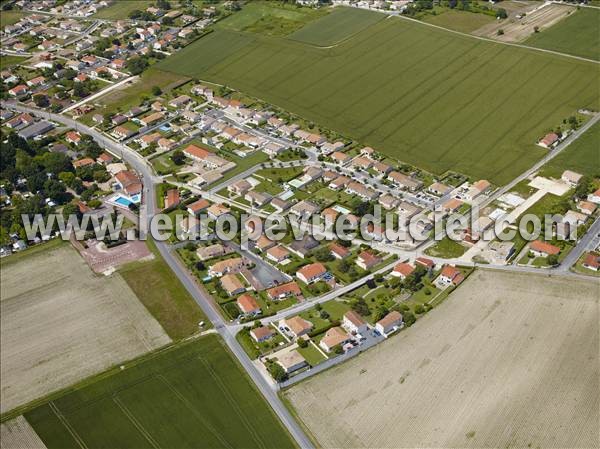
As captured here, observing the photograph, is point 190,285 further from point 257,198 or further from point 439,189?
point 439,189

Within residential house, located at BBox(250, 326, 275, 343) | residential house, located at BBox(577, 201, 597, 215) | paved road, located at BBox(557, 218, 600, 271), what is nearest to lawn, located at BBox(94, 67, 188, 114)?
residential house, located at BBox(250, 326, 275, 343)

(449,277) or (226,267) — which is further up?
(449,277)

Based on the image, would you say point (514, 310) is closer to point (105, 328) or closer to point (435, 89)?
point (105, 328)

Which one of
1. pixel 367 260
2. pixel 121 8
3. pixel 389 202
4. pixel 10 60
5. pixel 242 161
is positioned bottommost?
pixel 10 60

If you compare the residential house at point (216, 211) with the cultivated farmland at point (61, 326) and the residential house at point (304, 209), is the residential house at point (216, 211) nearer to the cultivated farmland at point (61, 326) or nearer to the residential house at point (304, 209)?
the residential house at point (304, 209)

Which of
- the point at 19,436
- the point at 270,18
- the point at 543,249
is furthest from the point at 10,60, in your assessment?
the point at 543,249

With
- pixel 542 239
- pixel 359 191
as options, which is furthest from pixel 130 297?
pixel 542 239
